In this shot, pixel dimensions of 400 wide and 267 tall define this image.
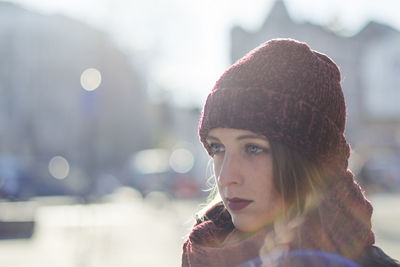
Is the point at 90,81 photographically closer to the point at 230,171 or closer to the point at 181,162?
the point at 181,162

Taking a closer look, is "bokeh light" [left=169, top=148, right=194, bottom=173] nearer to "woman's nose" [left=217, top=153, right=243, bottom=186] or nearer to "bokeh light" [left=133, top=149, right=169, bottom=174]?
"bokeh light" [left=133, top=149, right=169, bottom=174]

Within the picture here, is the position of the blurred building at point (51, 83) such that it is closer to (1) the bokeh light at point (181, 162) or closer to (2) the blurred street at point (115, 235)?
(1) the bokeh light at point (181, 162)

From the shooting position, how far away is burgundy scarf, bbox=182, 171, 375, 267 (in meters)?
1.83

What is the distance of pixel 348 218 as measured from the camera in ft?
6.13

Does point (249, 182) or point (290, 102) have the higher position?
point (290, 102)

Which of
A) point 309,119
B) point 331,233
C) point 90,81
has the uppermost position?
point 90,81

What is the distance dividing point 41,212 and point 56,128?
2798 cm

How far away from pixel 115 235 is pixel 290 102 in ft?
35.5

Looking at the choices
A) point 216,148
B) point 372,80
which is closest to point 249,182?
point 216,148

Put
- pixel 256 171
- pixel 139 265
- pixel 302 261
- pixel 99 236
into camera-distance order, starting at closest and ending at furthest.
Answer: pixel 302 261 < pixel 256 171 < pixel 139 265 < pixel 99 236

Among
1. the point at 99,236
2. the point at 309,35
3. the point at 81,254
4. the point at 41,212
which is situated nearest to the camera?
the point at 81,254

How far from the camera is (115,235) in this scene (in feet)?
40.3

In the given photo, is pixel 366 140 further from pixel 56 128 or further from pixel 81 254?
pixel 81 254

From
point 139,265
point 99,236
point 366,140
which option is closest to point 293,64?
point 139,265
